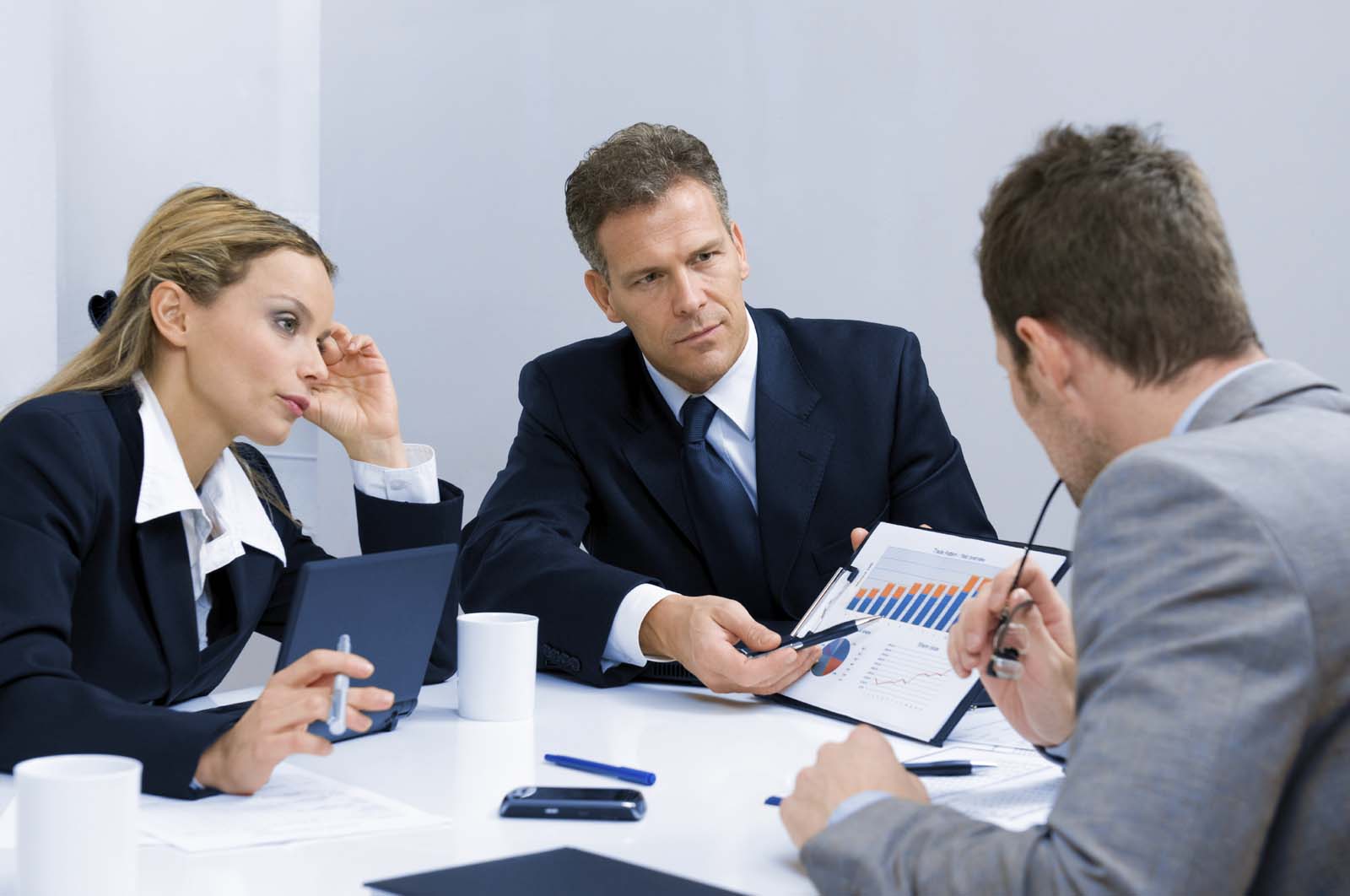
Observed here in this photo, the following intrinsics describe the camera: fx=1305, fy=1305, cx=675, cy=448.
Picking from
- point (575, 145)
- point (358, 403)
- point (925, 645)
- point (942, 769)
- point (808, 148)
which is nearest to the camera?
point (942, 769)

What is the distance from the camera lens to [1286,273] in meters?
2.91

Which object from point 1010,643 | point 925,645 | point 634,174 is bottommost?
point 925,645

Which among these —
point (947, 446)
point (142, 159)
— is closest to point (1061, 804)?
point (947, 446)

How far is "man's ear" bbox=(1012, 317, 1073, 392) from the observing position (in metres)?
1.13

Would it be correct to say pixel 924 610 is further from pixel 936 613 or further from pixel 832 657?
pixel 832 657

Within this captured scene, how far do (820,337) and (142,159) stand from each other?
2.46m

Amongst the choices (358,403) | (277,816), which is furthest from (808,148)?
(277,816)

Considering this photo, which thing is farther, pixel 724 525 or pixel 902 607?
pixel 724 525

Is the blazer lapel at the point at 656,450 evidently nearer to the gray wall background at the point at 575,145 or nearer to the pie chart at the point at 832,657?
the pie chart at the point at 832,657

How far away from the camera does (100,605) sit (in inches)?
64.7

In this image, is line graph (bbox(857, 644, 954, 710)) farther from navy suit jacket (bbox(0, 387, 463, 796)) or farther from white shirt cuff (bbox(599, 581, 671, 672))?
navy suit jacket (bbox(0, 387, 463, 796))

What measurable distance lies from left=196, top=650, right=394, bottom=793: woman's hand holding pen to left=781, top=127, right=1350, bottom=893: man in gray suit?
1.63 feet

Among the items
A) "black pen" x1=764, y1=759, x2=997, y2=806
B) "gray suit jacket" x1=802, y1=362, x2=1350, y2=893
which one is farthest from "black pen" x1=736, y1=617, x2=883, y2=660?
"gray suit jacket" x1=802, y1=362, x2=1350, y2=893

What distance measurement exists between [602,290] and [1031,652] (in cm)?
140
